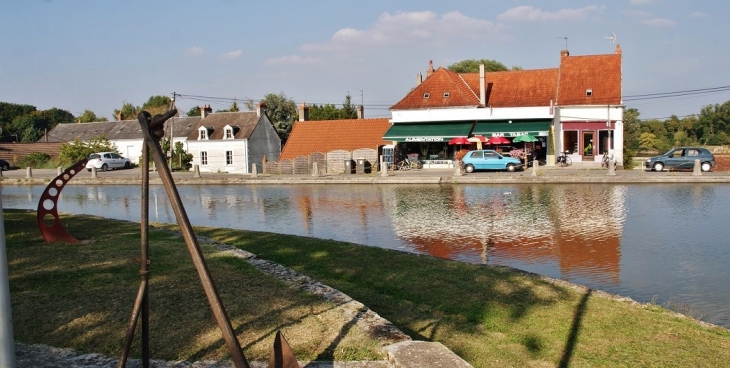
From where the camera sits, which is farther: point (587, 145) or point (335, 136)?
point (335, 136)

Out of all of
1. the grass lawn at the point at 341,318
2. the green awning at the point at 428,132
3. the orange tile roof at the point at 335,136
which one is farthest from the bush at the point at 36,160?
the grass lawn at the point at 341,318

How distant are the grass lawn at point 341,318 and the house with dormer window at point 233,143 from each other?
134ft

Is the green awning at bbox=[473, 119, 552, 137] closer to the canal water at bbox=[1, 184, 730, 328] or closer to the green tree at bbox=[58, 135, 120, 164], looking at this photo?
the canal water at bbox=[1, 184, 730, 328]

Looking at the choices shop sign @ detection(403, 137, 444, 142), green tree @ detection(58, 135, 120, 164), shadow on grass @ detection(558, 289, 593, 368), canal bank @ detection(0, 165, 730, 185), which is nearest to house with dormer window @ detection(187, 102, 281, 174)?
canal bank @ detection(0, 165, 730, 185)

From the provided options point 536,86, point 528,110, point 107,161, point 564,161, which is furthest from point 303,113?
point 564,161

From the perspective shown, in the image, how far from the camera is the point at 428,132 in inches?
1732

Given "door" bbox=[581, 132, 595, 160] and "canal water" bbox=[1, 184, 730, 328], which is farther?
"door" bbox=[581, 132, 595, 160]

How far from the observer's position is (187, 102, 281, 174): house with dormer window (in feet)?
171

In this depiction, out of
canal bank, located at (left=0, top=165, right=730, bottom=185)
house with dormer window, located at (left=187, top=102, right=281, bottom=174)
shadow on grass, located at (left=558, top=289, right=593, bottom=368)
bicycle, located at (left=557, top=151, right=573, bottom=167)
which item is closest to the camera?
shadow on grass, located at (left=558, top=289, right=593, bottom=368)

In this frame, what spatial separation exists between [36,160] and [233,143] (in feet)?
71.3

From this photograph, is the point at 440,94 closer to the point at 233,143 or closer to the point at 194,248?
the point at 233,143

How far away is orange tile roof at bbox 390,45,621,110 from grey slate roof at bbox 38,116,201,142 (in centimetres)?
2109

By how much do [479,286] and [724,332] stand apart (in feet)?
10.5

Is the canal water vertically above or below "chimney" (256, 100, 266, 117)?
below
